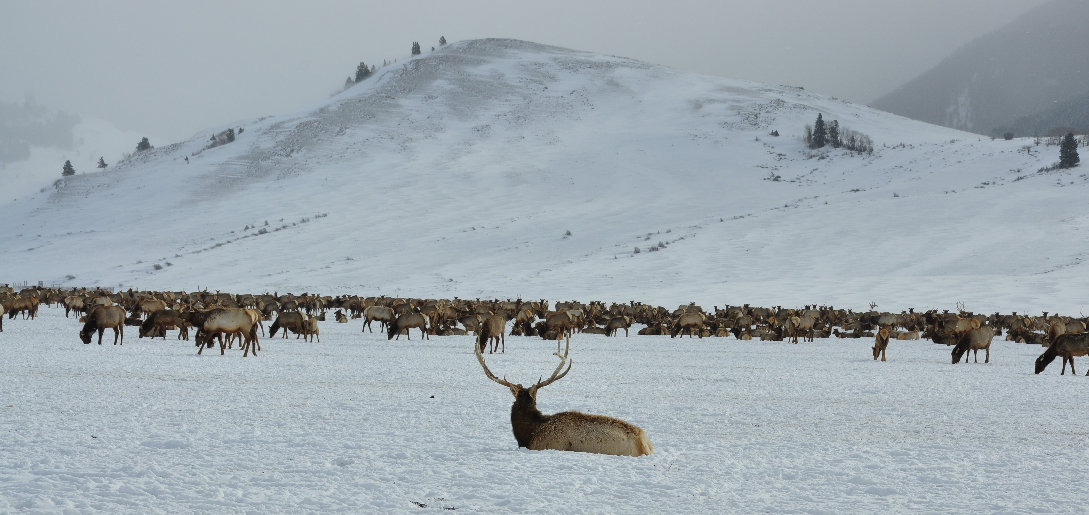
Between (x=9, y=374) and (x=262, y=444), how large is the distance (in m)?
8.22

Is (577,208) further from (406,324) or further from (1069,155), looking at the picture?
(406,324)

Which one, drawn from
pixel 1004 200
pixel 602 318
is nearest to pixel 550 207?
pixel 1004 200

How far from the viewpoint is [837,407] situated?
1266cm

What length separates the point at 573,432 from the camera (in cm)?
858

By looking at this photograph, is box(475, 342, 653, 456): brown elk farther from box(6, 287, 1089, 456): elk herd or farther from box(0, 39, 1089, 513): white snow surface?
box(0, 39, 1089, 513): white snow surface

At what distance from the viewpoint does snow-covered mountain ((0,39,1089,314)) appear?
57.8 meters

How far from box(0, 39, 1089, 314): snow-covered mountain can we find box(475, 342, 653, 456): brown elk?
40.0m

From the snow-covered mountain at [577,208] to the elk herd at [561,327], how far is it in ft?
45.3

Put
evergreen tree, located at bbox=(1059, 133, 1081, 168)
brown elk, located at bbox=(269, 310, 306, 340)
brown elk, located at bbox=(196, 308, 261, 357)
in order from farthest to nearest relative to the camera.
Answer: evergreen tree, located at bbox=(1059, 133, 1081, 168) < brown elk, located at bbox=(269, 310, 306, 340) < brown elk, located at bbox=(196, 308, 261, 357)

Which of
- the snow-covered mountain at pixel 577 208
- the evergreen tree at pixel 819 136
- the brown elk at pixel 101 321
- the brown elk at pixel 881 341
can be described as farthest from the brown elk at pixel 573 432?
the evergreen tree at pixel 819 136

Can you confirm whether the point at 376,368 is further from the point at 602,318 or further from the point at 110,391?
the point at 602,318

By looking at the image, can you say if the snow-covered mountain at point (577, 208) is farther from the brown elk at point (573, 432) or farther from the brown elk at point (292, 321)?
the brown elk at point (573, 432)

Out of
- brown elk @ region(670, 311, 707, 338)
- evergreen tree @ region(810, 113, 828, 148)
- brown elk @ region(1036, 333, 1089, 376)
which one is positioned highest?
evergreen tree @ region(810, 113, 828, 148)

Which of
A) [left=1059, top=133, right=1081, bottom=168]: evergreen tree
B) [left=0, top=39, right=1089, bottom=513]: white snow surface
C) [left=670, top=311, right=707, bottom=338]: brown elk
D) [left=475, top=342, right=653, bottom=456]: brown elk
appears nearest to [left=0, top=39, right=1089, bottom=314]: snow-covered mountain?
[left=0, top=39, right=1089, bottom=513]: white snow surface
